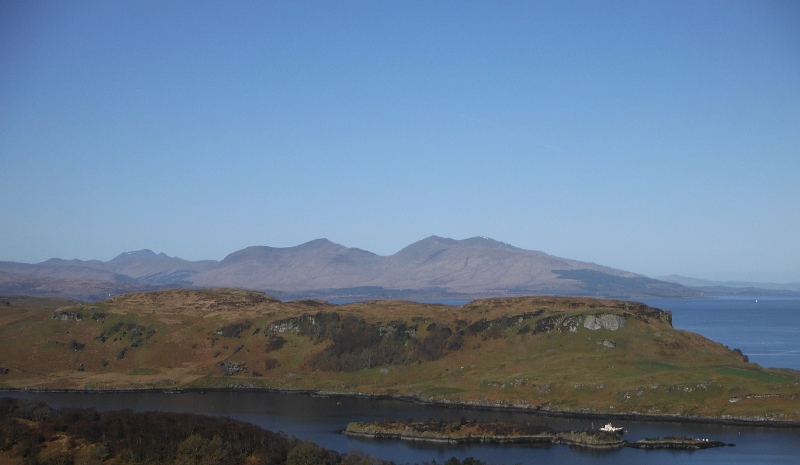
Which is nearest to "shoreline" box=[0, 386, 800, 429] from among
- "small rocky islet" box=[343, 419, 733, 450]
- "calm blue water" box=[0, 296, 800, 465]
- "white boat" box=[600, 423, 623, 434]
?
"calm blue water" box=[0, 296, 800, 465]

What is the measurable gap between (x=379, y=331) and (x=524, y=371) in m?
31.0

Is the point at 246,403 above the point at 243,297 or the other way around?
the other way around

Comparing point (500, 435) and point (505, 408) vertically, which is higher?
point (500, 435)

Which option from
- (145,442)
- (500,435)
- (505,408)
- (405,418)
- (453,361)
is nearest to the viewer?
(145,442)

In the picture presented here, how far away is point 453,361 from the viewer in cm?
11731

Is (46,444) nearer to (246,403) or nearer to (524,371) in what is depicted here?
(246,403)

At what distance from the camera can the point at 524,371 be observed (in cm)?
10662

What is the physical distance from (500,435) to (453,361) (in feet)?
133

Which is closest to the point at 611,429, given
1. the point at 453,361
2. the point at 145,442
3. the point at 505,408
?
the point at 505,408

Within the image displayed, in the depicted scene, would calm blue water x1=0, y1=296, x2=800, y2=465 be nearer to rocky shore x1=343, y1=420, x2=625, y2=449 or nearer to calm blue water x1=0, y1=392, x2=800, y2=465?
calm blue water x1=0, y1=392, x2=800, y2=465

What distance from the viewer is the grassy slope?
91.9 metres

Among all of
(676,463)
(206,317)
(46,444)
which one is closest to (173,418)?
(46,444)

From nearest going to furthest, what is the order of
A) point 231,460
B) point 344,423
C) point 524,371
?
point 231,460 → point 344,423 → point 524,371

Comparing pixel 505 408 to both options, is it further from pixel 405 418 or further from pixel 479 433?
pixel 479 433
